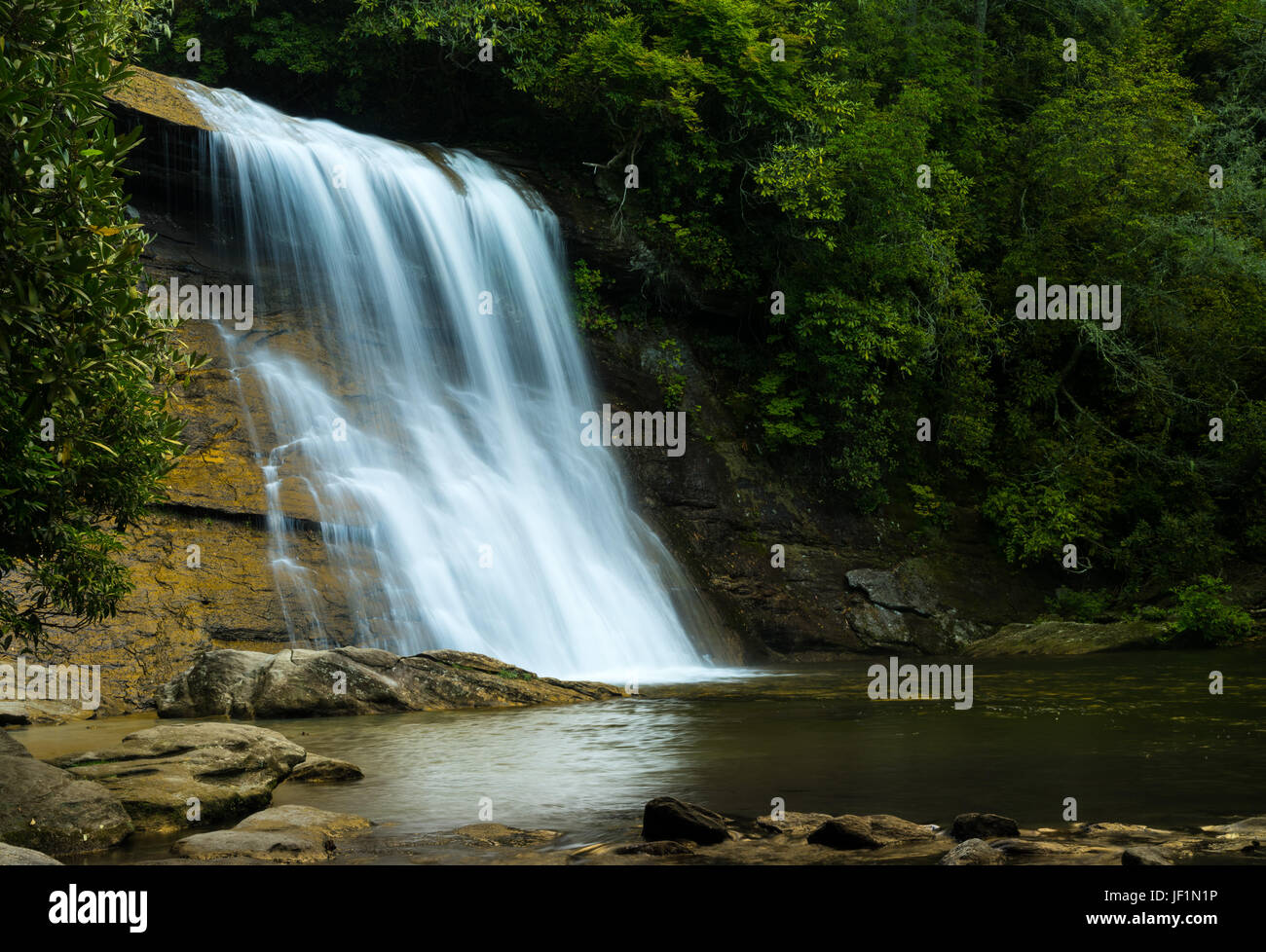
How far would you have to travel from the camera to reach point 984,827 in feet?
19.7

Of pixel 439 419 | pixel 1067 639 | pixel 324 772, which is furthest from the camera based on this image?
pixel 1067 639

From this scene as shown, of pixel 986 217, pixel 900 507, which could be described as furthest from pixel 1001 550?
pixel 986 217

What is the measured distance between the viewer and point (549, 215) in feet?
74.9

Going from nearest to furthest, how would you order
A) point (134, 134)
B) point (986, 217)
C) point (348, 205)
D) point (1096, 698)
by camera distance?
point (134, 134), point (1096, 698), point (348, 205), point (986, 217)

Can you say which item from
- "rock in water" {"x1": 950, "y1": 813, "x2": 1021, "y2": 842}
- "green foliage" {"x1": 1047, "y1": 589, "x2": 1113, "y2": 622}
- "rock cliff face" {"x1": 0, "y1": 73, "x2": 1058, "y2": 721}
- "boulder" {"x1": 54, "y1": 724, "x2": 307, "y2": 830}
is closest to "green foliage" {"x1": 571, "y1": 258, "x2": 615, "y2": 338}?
"rock cliff face" {"x1": 0, "y1": 73, "x2": 1058, "y2": 721}

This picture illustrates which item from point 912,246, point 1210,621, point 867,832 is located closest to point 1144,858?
point 867,832

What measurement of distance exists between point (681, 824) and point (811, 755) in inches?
130

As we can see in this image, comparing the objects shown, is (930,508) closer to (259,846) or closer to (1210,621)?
(1210,621)

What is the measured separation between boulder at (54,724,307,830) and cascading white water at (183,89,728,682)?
6146 mm

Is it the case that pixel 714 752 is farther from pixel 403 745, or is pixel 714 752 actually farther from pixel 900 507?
pixel 900 507

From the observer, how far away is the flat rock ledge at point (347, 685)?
12.1 meters

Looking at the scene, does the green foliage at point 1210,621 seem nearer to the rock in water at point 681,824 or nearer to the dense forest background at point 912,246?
the dense forest background at point 912,246

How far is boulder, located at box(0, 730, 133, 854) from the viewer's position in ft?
20.9
